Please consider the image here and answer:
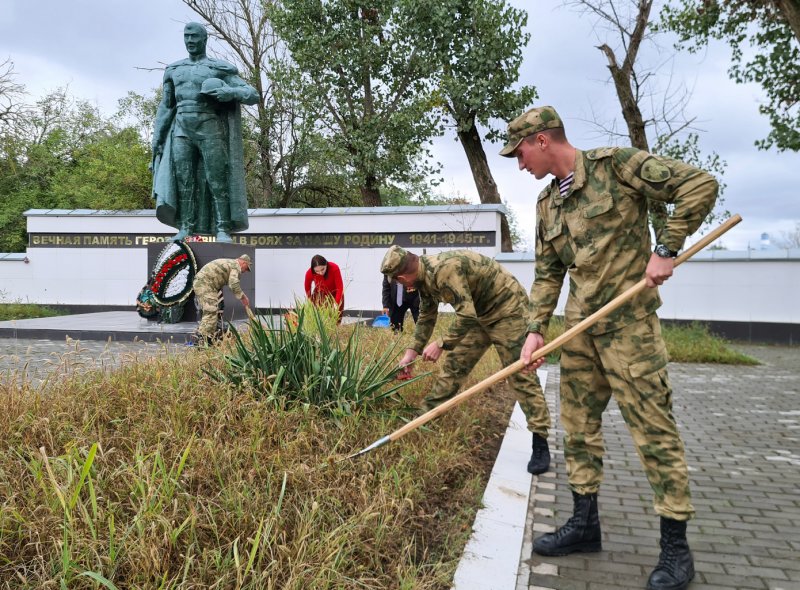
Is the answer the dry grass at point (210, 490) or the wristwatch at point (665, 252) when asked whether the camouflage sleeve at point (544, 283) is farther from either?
the dry grass at point (210, 490)

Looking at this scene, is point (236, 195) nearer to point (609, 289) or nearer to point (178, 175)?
point (178, 175)

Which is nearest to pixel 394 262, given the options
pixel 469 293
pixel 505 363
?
pixel 469 293

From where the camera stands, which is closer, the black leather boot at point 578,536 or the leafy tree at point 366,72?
the black leather boot at point 578,536

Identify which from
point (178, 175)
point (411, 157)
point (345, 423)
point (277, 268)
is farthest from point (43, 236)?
point (345, 423)

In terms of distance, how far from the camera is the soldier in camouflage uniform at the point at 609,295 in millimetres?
2696

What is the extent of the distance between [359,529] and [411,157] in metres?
19.2

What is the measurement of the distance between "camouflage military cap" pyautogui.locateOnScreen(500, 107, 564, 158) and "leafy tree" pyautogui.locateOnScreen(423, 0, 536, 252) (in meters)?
15.1

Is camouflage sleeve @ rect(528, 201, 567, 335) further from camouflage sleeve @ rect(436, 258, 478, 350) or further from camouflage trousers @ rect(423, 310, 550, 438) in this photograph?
camouflage trousers @ rect(423, 310, 550, 438)

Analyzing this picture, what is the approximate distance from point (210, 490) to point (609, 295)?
212cm

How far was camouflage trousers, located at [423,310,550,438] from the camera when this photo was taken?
4.34 metres

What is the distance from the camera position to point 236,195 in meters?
11.5

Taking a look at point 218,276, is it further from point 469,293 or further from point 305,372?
point 469,293

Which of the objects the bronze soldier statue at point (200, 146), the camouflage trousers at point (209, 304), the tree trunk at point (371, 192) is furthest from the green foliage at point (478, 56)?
the camouflage trousers at point (209, 304)

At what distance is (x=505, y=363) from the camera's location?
453cm
